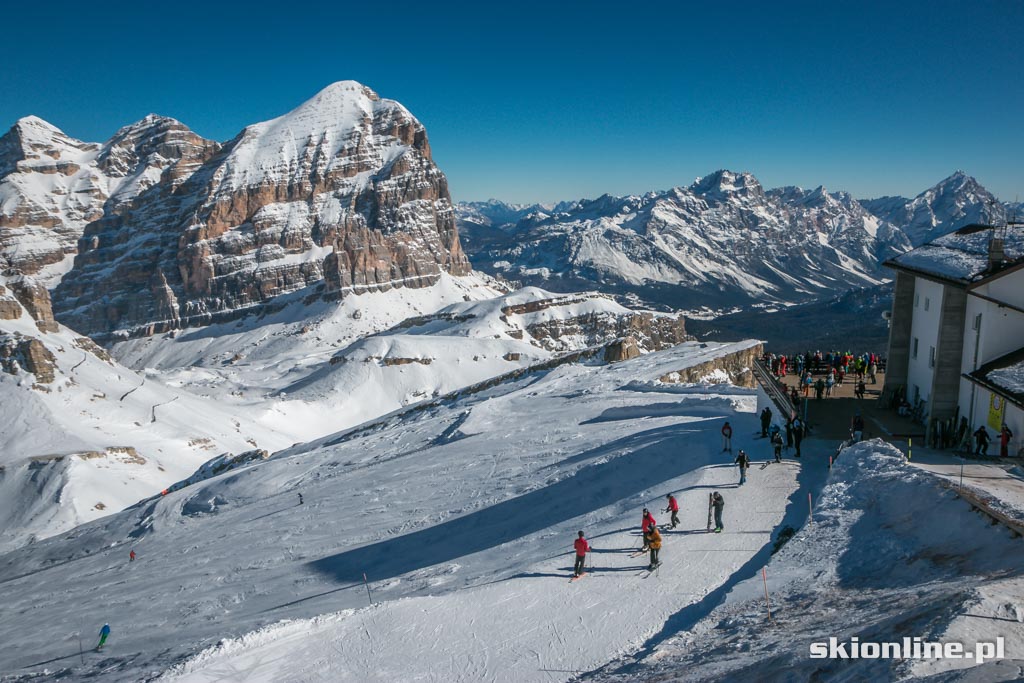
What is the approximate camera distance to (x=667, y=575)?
1579 cm

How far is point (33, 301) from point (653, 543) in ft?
315

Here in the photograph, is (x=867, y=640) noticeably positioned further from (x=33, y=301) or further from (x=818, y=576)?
(x=33, y=301)

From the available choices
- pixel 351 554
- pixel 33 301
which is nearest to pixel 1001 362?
pixel 351 554

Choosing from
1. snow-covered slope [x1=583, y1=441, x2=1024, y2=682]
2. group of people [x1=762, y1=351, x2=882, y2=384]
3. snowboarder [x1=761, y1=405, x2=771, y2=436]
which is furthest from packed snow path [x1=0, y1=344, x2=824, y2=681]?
group of people [x1=762, y1=351, x2=882, y2=384]

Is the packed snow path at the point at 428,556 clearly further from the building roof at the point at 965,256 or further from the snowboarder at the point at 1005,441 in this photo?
the building roof at the point at 965,256

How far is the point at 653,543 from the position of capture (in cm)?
1599

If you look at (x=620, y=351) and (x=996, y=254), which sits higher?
(x=996, y=254)

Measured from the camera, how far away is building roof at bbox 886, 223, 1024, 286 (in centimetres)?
1961

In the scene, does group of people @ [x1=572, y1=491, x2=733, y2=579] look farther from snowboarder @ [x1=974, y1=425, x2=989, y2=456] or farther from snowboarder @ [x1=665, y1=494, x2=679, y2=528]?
snowboarder @ [x1=974, y1=425, x2=989, y2=456]

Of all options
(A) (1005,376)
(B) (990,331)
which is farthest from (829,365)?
(A) (1005,376)

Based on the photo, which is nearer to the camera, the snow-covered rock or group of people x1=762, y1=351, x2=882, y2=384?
group of people x1=762, y1=351, x2=882, y2=384

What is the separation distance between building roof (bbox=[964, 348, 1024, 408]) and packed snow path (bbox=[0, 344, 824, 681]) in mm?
4784

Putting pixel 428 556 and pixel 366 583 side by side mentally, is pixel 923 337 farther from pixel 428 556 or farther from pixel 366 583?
pixel 366 583

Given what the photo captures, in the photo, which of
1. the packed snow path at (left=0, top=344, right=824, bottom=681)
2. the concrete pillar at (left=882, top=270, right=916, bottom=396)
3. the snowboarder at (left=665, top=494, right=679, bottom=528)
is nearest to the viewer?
the packed snow path at (left=0, top=344, right=824, bottom=681)
